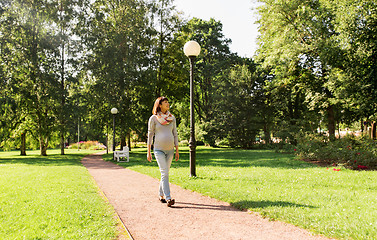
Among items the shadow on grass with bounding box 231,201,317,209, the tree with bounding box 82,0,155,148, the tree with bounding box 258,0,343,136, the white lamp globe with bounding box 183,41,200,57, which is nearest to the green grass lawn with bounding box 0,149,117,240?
the shadow on grass with bounding box 231,201,317,209

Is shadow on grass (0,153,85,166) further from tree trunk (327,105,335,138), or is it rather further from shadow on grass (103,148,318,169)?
tree trunk (327,105,335,138)

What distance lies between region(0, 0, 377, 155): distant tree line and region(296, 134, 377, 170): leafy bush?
4.69 metres

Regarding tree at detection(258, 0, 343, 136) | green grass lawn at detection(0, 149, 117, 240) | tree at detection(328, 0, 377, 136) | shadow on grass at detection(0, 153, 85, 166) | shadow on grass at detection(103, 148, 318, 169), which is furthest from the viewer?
tree at detection(258, 0, 343, 136)

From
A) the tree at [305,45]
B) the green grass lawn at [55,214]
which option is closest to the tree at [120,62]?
the tree at [305,45]

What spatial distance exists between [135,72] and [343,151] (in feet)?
58.2

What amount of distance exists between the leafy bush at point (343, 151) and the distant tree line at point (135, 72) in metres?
4.69

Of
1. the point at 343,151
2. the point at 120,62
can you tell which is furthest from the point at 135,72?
the point at 343,151

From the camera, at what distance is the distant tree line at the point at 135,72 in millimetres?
19406

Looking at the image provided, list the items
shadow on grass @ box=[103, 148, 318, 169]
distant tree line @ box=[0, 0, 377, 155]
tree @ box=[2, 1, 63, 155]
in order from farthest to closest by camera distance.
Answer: tree @ box=[2, 1, 63, 155], distant tree line @ box=[0, 0, 377, 155], shadow on grass @ box=[103, 148, 318, 169]

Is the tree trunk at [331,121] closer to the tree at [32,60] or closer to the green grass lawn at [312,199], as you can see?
the green grass lawn at [312,199]

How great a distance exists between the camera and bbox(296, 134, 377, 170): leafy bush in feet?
33.9

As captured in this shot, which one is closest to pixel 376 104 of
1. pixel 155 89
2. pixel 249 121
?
pixel 249 121

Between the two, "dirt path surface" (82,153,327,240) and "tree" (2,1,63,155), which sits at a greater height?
"tree" (2,1,63,155)

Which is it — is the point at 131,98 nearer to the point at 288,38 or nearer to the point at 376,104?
the point at 288,38
